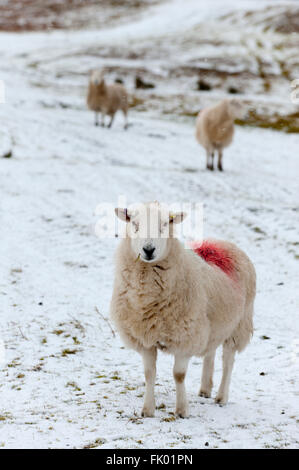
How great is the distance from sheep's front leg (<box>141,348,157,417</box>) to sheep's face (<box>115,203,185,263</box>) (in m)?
0.93

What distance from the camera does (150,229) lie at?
15.9ft

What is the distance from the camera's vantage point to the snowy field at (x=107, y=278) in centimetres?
495

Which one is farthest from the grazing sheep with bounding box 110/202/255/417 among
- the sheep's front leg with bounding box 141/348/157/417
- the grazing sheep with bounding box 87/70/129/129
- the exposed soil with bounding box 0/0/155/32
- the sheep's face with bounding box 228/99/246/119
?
the exposed soil with bounding box 0/0/155/32

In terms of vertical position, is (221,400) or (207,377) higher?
(207,377)

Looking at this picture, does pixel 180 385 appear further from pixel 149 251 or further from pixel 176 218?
pixel 176 218

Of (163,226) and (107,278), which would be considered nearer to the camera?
(163,226)

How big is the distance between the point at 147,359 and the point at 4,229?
23.4 feet

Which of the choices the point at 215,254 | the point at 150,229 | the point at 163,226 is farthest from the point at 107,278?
the point at 150,229

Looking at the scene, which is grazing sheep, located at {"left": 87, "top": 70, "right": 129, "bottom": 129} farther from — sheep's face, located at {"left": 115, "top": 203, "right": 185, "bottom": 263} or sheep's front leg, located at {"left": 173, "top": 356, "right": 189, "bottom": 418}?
sheep's front leg, located at {"left": 173, "top": 356, "right": 189, "bottom": 418}

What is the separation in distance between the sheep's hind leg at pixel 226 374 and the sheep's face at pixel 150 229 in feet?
5.22

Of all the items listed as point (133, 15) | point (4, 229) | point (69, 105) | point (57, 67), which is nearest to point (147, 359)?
point (4, 229)

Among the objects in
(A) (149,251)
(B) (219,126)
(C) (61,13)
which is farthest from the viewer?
(C) (61,13)

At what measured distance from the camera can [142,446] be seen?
434 centimetres

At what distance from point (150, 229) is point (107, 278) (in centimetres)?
520
